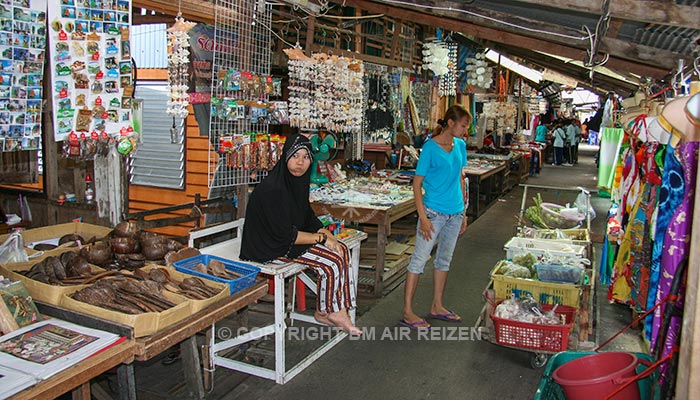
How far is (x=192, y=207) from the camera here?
5227 millimetres

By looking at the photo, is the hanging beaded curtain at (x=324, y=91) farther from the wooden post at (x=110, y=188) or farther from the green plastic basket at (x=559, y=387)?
the green plastic basket at (x=559, y=387)

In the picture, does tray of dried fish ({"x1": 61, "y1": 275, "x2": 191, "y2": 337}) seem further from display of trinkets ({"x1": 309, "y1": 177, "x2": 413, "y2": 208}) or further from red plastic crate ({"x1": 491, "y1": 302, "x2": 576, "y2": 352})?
display of trinkets ({"x1": 309, "y1": 177, "x2": 413, "y2": 208})

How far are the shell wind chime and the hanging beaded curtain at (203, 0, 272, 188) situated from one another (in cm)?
30

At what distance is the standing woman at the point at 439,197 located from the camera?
473 centimetres

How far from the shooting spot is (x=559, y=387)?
3.11m

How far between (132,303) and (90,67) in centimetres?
173

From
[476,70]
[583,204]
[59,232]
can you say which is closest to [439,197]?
[583,204]

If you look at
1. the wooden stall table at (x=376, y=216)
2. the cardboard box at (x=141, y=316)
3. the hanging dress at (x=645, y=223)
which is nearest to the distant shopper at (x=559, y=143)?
the wooden stall table at (x=376, y=216)

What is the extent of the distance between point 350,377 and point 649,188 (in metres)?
2.80

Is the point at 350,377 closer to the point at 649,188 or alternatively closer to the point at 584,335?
the point at 584,335

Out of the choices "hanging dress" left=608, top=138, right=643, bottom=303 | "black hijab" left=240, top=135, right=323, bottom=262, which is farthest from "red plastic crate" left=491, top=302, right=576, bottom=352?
"black hijab" left=240, top=135, right=323, bottom=262

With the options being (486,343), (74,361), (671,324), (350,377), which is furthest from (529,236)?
(74,361)

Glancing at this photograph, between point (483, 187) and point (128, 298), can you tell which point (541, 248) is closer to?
point (128, 298)

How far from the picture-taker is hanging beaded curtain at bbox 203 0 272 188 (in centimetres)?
480
